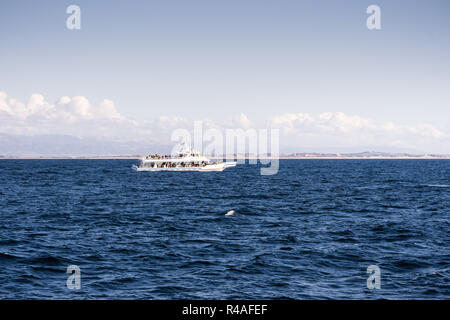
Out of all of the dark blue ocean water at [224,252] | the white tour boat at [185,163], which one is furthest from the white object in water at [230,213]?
the white tour boat at [185,163]

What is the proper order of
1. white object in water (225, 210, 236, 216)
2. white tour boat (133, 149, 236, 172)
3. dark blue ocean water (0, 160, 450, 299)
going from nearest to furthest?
1. dark blue ocean water (0, 160, 450, 299)
2. white object in water (225, 210, 236, 216)
3. white tour boat (133, 149, 236, 172)

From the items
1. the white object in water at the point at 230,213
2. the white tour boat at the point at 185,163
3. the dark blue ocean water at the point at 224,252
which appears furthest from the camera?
the white tour boat at the point at 185,163

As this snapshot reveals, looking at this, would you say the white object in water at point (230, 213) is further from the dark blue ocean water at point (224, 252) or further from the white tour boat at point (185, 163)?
the white tour boat at point (185, 163)

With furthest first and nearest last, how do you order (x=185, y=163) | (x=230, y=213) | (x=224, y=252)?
(x=185, y=163)
(x=230, y=213)
(x=224, y=252)

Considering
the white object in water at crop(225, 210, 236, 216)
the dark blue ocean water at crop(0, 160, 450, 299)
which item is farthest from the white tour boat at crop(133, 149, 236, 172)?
the white object in water at crop(225, 210, 236, 216)

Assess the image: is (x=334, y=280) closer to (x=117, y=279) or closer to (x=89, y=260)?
(x=117, y=279)

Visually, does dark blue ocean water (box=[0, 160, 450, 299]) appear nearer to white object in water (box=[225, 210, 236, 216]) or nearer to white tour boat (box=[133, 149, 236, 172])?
white object in water (box=[225, 210, 236, 216])

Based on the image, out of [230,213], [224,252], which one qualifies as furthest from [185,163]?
[224,252]

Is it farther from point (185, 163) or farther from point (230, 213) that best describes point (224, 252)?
point (185, 163)

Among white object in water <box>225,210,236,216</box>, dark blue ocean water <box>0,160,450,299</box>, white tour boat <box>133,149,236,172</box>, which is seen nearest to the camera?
dark blue ocean water <box>0,160,450,299</box>

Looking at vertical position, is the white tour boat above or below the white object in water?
above
